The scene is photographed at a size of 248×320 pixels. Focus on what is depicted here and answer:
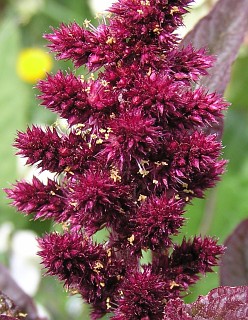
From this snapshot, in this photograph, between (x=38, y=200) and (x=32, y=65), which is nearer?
(x=38, y=200)

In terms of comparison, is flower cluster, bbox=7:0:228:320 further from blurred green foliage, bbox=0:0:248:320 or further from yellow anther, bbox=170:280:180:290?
blurred green foliage, bbox=0:0:248:320

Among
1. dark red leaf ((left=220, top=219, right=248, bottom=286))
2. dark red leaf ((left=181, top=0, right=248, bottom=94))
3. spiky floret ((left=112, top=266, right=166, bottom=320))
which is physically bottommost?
spiky floret ((left=112, top=266, right=166, bottom=320))

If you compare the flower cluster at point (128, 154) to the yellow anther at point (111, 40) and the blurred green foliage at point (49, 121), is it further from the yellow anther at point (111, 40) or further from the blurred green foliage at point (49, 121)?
the blurred green foliage at point (49, 121)

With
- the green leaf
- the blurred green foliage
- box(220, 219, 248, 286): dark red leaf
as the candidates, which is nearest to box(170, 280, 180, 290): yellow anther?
box(220, 219, 248, 286): dark red leaf

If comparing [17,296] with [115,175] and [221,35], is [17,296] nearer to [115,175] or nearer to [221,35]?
[115,175]

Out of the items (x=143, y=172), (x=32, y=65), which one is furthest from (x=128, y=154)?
(x=32, y=65)

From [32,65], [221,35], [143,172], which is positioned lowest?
[143,172]

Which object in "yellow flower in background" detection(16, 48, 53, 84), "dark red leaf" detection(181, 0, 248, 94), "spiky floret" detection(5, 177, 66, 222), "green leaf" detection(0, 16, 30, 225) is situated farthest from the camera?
"yellow flower in background" detection(16, 48, 53, 84)
